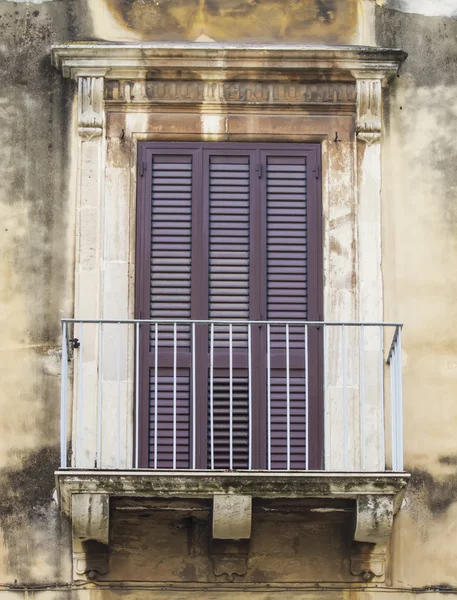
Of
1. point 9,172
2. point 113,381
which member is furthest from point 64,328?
point 9,172

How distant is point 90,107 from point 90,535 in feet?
10.4

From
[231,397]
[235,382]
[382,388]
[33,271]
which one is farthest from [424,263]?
[33,271]

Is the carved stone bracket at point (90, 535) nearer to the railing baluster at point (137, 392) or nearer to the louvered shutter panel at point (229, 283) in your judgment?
the railing baluster at point (137, 392)

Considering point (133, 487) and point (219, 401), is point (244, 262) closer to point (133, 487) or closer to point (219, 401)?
point (219, 401)

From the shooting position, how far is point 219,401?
41.2 feet

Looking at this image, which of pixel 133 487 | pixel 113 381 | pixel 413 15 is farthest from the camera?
pixel 413 15

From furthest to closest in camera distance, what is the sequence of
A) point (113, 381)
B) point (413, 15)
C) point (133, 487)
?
point (413, 15), point (113, 381), point (133, 487)

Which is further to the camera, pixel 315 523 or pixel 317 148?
pixel 317 148

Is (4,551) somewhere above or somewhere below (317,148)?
below

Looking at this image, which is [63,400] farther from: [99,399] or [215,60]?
[215,60]

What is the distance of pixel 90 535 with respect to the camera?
471 inches

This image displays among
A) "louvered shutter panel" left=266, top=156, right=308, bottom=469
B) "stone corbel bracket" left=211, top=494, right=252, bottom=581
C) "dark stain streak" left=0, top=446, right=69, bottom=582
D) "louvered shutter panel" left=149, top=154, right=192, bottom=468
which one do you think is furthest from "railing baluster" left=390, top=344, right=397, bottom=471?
"dark stain streak" left=0, top=446, right=69, bottom=582

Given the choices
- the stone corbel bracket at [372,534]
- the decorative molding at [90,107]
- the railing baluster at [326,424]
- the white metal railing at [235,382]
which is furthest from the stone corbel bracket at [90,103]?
the stone corbel bracket at [372,534]

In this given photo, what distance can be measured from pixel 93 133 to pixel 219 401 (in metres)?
2.17
